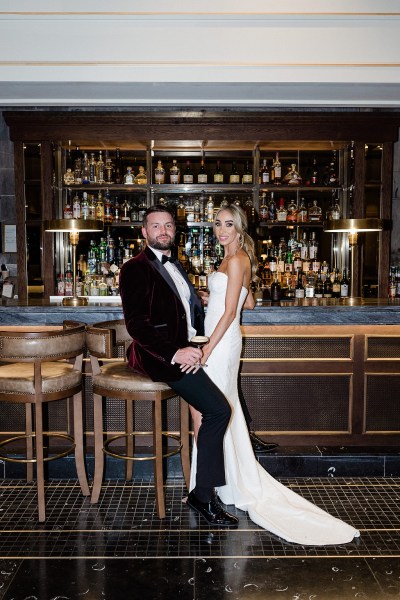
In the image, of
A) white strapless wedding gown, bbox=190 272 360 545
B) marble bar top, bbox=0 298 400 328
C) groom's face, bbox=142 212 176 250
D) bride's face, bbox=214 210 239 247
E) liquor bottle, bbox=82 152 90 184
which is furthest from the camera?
liquor bottle, bbox=82 152 90 184

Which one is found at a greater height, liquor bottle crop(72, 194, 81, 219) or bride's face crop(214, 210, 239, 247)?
liquor bottle crop(72, 194, 81, 219)

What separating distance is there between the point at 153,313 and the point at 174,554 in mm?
1198

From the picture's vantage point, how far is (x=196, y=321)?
11.3ft

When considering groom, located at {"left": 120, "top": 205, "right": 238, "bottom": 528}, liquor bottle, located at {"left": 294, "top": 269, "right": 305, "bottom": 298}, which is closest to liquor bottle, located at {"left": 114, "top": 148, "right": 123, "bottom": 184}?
liquor bottle, located at {"left": 294, "top": 269, "right": 305, "bottom": 298}

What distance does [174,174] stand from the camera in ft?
20.9

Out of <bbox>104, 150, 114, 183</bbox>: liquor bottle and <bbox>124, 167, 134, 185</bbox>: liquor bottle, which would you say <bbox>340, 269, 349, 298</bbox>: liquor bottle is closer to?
<bbox>124, 167, 134, 185</bbox>: liquor bottle

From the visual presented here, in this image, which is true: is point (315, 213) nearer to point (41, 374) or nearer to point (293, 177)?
point (293, 177)

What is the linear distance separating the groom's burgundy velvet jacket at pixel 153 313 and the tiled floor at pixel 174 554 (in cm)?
85

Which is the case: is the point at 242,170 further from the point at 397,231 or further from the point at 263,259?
the point at 397,231

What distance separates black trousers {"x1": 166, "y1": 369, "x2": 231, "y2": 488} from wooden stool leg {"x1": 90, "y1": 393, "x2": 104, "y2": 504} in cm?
55

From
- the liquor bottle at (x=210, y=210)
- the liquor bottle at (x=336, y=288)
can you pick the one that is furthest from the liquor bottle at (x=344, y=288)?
the liquor bottle at (x=210, y=210)

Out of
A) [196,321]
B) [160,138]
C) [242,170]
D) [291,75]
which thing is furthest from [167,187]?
[196,321]

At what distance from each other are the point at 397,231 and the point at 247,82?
2.75 m

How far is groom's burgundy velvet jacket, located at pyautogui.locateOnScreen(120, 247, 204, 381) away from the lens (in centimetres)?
A: 308
